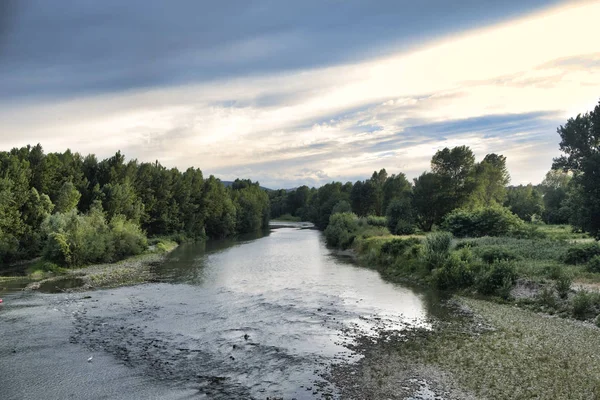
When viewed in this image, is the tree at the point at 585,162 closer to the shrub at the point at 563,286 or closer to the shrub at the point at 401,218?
the shrub at the point at 563,286

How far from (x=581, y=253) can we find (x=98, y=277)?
138ft

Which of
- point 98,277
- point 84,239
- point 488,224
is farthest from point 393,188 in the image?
point 98,277

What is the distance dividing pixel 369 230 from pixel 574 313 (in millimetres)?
47030

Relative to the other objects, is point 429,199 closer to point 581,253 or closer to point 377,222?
point 377,222

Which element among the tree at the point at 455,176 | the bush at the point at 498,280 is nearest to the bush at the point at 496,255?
the bush at the point at 498,280

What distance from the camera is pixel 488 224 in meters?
52.9

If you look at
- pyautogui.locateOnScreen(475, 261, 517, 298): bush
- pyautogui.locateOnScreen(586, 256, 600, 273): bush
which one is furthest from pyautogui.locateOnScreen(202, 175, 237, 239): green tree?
pyautogui.locateOnScreen(586, 256, 600, 273): bush

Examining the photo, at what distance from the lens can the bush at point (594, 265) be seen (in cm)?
2781

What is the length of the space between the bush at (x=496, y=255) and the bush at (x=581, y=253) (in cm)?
345

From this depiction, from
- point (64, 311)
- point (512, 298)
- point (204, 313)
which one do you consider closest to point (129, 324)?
point (204, 313)

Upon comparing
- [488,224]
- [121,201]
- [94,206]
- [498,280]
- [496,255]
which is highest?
[121,201]

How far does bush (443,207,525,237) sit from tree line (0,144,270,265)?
46.4 m

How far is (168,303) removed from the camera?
29.8 m

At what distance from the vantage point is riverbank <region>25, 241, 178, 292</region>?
36441mm
